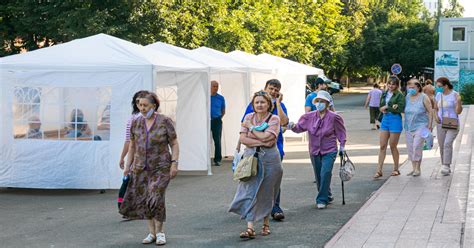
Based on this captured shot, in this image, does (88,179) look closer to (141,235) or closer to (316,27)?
(141,235)

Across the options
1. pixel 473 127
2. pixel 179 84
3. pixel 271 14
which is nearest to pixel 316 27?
pixel 271 14

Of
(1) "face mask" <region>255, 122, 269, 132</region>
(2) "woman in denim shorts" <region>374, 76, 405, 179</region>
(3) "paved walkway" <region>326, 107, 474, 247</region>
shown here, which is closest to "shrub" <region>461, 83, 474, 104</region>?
(3) "paved walkway" <region>326, 107, 474, 247</region>

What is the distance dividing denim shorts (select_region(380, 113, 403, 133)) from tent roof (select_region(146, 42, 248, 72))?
11.7ft

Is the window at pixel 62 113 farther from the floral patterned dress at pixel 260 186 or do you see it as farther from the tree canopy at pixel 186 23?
the tree canopy at pixel 186 23

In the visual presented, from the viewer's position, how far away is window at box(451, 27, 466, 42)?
65188 millimetres

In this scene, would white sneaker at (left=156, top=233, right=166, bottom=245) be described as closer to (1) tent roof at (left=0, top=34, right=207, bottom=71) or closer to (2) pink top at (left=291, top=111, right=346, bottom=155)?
(2) pink top at (left=291, top=111, right=346, bottom=155)

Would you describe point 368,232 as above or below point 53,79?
below

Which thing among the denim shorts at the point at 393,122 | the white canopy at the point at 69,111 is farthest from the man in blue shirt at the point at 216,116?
the denim shorts at the point at 393,122

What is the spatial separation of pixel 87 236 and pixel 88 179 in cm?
358

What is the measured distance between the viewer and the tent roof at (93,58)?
477 inches

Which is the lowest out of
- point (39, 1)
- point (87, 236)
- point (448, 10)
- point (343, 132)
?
point (87, 236)

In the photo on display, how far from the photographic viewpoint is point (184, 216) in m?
9.96

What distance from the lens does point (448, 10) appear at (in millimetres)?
133000

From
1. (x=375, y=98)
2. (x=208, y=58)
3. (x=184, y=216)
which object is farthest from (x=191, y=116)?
(x=375, y=98)
